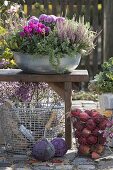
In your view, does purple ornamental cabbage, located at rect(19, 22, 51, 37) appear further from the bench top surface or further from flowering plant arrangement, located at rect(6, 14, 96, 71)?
the bench top surface

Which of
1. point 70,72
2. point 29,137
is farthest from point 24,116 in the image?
point 70,72

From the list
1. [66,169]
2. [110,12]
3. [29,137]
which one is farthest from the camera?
[110,12]

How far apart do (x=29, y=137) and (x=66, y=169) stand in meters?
0.53

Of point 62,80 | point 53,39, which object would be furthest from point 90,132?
point 53,39

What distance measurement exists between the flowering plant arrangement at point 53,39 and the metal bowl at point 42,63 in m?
0.04

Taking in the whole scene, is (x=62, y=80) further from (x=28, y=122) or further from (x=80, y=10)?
(x=80, y=10)

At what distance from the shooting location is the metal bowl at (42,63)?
5066mm

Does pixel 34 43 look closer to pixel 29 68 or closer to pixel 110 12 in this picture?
pixel 29 68

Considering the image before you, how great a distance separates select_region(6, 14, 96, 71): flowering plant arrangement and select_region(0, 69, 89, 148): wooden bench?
14 centimetres

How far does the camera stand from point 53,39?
5039 millimetres

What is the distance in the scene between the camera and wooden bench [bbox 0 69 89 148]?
5.09 m

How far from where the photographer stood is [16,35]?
5.13m

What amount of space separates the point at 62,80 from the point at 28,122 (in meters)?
0.48

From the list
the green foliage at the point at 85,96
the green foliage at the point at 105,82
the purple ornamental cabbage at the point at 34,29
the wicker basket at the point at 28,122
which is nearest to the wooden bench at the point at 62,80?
the wicker basket at the point at 28,122
